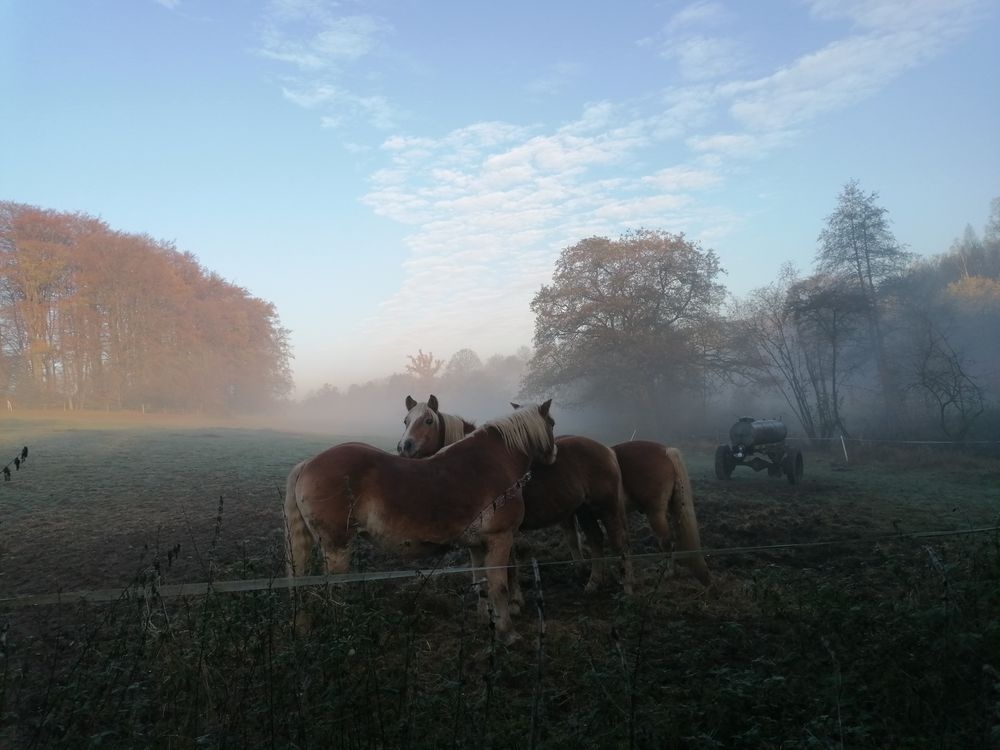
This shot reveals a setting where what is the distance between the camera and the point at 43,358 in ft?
84.5

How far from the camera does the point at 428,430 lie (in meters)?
6.14

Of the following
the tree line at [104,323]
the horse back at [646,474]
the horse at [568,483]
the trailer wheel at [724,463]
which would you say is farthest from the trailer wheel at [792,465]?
the tree line at [104,323]

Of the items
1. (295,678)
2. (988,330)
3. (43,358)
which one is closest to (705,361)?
(988,330)

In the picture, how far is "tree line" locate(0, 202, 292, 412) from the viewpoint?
2469 centimetres

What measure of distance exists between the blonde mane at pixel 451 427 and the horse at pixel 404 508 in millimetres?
1260

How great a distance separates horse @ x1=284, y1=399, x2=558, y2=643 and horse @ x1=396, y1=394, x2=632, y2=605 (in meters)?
0.80

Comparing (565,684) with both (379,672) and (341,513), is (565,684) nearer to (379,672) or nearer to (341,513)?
(379,672)

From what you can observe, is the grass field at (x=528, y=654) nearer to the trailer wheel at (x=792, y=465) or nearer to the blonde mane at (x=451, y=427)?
the blonde mane at (x=451, y=427)

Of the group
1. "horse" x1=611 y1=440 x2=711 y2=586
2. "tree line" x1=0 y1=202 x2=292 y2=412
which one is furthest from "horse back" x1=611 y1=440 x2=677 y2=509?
"tree line" x1=0 y1=202 x2=292 y2=412

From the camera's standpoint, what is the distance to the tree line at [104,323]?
2469 centimetres

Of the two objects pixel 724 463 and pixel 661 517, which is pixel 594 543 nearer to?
pixel 661 517

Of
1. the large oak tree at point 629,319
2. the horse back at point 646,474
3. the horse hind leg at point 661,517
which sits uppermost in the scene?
the large oak tree at point 629,319

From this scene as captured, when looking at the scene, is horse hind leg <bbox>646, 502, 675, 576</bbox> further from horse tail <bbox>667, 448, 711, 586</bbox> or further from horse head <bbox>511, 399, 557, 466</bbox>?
horse head <bbox>511, 399, 557, 466</bbox>

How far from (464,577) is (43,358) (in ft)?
92.3
